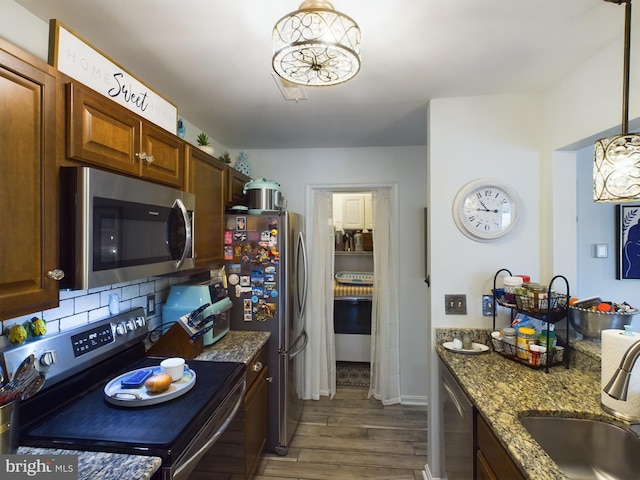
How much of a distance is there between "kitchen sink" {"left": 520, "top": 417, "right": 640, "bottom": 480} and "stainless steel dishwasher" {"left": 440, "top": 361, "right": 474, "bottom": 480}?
0.28m

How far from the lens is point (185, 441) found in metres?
1.08

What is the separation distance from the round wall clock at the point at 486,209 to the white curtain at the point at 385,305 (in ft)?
3.47

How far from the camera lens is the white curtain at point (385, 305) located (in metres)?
3.05

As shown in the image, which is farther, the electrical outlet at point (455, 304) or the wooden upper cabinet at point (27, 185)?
the electrical outlet at point (455, 304)

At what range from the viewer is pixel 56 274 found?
1015 mm

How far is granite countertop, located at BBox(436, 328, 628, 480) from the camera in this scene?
1018 mm

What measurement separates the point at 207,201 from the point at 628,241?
2878mm

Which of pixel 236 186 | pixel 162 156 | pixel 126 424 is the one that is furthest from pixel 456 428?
pixel 236 186

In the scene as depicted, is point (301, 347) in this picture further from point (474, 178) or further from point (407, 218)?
point (474, 178)

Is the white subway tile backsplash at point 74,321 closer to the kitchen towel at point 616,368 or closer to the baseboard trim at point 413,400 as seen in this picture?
the kitchen towel at point 616,368

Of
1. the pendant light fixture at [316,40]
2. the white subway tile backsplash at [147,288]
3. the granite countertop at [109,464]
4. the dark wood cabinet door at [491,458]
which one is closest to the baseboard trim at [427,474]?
the dark wood cabinet door at [491,458]

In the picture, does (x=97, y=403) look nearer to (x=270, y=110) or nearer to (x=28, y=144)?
(x=28, y=144)

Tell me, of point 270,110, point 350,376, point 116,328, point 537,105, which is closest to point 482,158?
point 537,105

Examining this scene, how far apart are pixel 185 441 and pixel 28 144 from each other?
1.05 m
